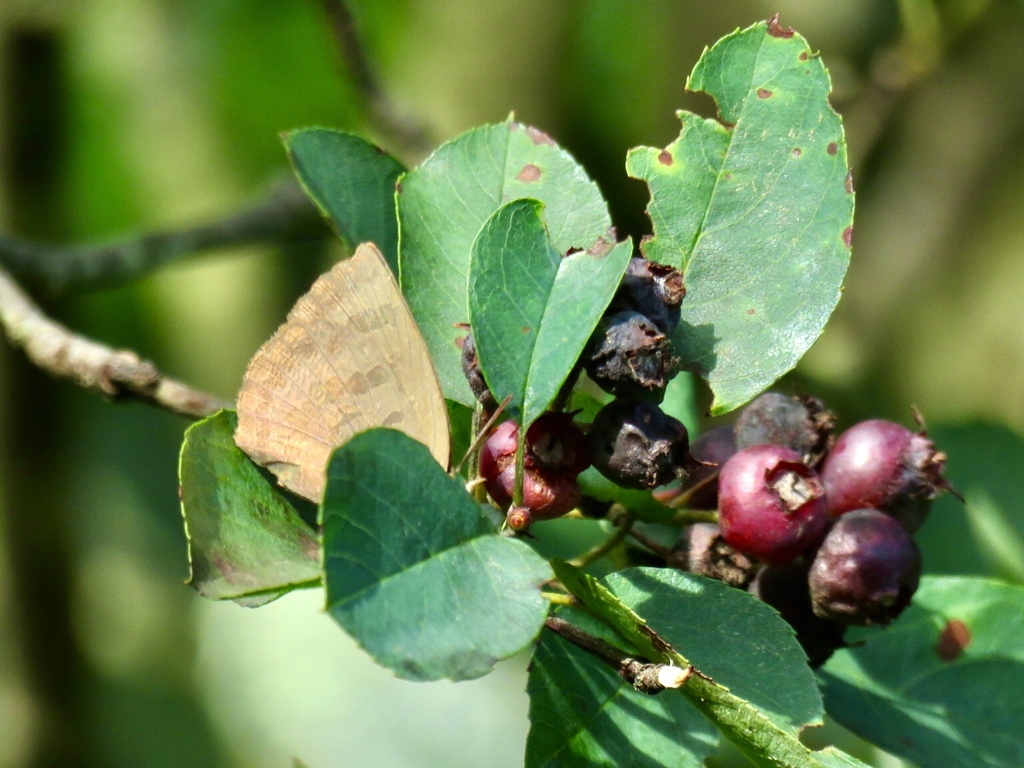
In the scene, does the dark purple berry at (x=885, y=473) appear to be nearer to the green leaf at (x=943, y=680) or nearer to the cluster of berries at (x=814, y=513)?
the cluster of berries at (x=814, y=513)

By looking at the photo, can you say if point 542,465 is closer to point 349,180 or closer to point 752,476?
point 752,476

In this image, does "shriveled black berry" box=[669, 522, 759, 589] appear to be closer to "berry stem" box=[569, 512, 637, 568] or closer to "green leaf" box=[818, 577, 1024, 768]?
"berry stem" box=[569, 512, 637, 568]

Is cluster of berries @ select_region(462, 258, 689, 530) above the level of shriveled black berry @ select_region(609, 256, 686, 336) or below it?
below

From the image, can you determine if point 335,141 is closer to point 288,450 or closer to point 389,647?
point 288,450

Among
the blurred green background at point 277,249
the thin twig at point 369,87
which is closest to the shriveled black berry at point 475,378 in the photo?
the blurred green background at point 277,249

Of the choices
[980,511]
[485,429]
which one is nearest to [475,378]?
[485,429]

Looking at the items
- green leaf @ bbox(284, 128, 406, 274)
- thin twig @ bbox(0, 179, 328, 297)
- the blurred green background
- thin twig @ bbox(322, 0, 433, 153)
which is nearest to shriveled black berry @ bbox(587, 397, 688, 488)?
green leaf @ bbox(284, 128, 406, 274)
